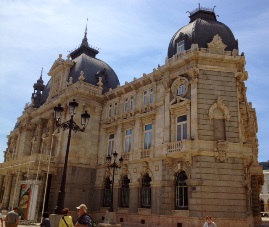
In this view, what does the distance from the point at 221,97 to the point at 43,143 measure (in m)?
22.5

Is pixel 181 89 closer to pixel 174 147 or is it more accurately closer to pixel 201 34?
pixel 174 147

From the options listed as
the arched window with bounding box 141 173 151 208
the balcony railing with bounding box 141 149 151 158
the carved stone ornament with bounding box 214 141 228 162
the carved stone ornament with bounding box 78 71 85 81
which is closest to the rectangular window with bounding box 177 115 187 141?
the carved stone ornament with bounding box 214 141 228 162

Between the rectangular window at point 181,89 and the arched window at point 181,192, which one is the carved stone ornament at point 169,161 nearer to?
the arched window at point 181,192

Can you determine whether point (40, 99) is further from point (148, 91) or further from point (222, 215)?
point (222, 215)

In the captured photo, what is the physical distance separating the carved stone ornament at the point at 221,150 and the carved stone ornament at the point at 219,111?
7.01 feet

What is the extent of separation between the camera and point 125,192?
27453 mm

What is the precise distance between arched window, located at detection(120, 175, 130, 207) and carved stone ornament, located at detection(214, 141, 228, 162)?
9580 millimetres

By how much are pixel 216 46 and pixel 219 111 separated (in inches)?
227

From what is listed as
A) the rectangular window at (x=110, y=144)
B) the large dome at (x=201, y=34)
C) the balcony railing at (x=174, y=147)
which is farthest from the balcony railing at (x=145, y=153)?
the large dome at (x=201, y=34)

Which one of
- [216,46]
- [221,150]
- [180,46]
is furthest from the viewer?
[180,46]

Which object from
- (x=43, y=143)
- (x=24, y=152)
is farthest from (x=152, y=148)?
(x=24, y=152)

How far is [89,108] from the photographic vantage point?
106ft

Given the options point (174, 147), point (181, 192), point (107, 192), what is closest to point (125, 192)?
point (107, 192)

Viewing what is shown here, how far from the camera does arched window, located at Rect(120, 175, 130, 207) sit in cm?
2709
